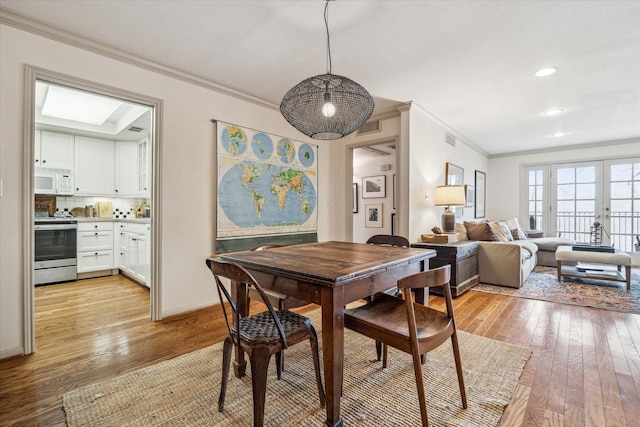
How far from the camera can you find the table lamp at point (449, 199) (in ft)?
13.1

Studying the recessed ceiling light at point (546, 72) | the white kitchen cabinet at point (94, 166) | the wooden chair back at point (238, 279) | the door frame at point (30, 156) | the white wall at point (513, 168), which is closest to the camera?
the wooden chair back at point (238, 279)

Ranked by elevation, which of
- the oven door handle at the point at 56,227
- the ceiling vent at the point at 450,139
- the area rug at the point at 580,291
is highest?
the ceiling vent at the point at 450,139

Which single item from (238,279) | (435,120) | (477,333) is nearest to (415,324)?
(238,279)

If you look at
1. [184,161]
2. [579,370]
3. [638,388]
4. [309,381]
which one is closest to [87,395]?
[309,381]

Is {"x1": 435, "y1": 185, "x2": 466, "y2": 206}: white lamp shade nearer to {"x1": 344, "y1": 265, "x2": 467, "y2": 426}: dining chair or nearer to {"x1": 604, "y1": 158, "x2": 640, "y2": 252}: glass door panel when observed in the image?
{"x1": 344, "y1": 265, "x2": 467, "y2": 426}: dining chair

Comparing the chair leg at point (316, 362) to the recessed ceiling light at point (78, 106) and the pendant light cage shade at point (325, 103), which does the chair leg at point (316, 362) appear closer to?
the pendant light cage shade at point (325, 103)

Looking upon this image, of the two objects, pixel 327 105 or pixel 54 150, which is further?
pixel 54 150

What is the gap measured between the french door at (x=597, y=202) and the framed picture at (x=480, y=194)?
134cm

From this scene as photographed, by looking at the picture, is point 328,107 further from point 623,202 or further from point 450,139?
point 623,202

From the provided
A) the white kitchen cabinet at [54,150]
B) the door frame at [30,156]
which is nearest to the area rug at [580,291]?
the door frame at [30,156]

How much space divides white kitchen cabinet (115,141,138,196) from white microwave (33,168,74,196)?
630mm

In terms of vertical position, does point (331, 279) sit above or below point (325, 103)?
below

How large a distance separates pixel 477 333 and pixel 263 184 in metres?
2.73

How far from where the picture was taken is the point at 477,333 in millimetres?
2510
